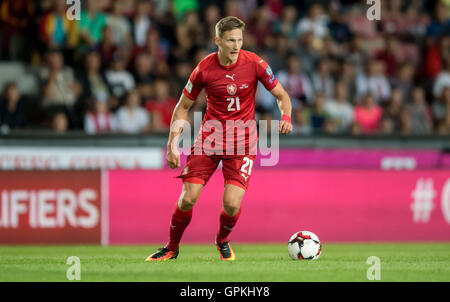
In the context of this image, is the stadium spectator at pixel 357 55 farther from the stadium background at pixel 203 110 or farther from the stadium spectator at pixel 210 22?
the stadium spectator at pixel 210 22

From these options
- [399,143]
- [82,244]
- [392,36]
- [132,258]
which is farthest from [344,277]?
[392,36]

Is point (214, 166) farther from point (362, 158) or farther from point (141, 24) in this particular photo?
point (141, 24)

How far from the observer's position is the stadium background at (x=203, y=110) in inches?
457

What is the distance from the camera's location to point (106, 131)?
12594mm

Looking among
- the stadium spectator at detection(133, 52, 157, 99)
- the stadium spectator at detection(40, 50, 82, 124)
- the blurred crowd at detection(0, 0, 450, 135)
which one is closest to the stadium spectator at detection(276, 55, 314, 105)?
the blurred crowd at detection(0, 0, 450, 135)

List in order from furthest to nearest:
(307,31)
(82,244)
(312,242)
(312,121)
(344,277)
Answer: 1. (307,31)
2. (312,121)
3. (82,244)
4. (312,242)
5. (344,277)

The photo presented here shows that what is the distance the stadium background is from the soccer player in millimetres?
3651

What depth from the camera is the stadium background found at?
11602mm

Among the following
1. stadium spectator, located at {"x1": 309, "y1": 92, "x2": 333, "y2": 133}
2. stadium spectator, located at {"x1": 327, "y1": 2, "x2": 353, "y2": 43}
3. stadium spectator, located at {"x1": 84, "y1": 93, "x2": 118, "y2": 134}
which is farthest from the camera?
stadium spectator, located at {"x1": 327, "y1": 2, "x2": 353, "y2": 43}

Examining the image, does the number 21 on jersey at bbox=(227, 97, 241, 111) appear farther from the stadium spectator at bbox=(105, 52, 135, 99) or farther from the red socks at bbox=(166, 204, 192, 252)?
the stadium spectator at bbox=(105, 52, 135, 99)

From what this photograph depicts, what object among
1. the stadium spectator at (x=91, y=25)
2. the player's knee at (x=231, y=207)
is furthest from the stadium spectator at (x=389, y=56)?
the player's knee at (x=231, y=207)

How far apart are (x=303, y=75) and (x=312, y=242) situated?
6.61m

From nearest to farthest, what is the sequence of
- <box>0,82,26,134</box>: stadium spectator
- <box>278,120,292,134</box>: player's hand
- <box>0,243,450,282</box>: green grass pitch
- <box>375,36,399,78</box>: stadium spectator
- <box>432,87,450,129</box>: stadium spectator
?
<box>0,243,450,282</box>: green grass pitch → <box>278,120,292,134</box>: player's hand → <box>0,82,26,134</box>: stadium spectator → <box>432,87,450,129</box>: stadium spectator → <box>375,36,399,78</box>: stadium spectator

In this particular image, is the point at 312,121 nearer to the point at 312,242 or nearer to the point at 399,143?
the point at 399,143
